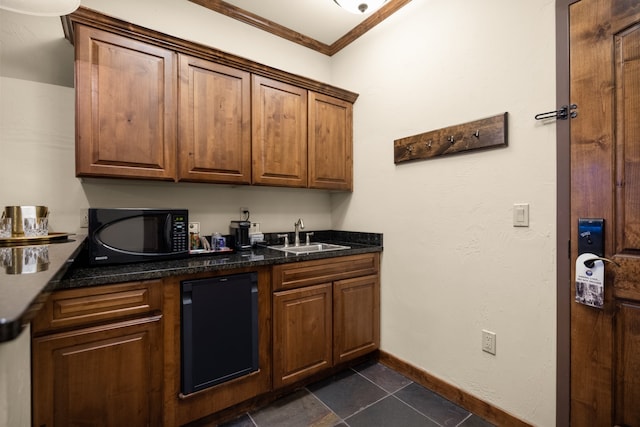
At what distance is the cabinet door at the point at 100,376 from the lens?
1219 millimetres

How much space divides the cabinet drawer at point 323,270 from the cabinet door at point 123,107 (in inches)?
36.4

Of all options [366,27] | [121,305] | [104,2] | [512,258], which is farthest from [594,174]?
[104,2]

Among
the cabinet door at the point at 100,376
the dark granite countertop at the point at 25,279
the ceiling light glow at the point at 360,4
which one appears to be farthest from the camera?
the ceiling light glow at the point at 360,4

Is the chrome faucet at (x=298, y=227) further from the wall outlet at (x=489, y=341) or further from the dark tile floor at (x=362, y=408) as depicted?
the wall outlet at (x=489, y=341)

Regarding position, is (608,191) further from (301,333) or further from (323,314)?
(301,333)

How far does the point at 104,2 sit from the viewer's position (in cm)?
186

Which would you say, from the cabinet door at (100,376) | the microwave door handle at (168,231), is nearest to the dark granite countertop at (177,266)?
the microwave door handle at (168,231)

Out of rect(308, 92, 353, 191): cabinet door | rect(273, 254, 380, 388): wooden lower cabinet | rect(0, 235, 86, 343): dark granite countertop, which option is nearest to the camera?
rect(0, 235, 86, 343): dark granite countertop

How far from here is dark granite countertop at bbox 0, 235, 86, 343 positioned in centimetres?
49

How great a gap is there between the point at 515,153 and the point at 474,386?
55.5 inches

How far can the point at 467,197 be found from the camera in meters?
1.83

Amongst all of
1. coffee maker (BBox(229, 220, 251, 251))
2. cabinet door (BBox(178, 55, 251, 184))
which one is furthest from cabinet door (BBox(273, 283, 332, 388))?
cabinet door (BBox(178, 55, 251, 184))

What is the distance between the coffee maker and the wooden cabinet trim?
1093 millimetres

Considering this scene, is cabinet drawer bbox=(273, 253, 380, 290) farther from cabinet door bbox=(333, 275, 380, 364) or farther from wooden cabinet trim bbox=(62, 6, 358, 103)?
wooden cabinet trim bbox=(62, 6, 358, 103)
